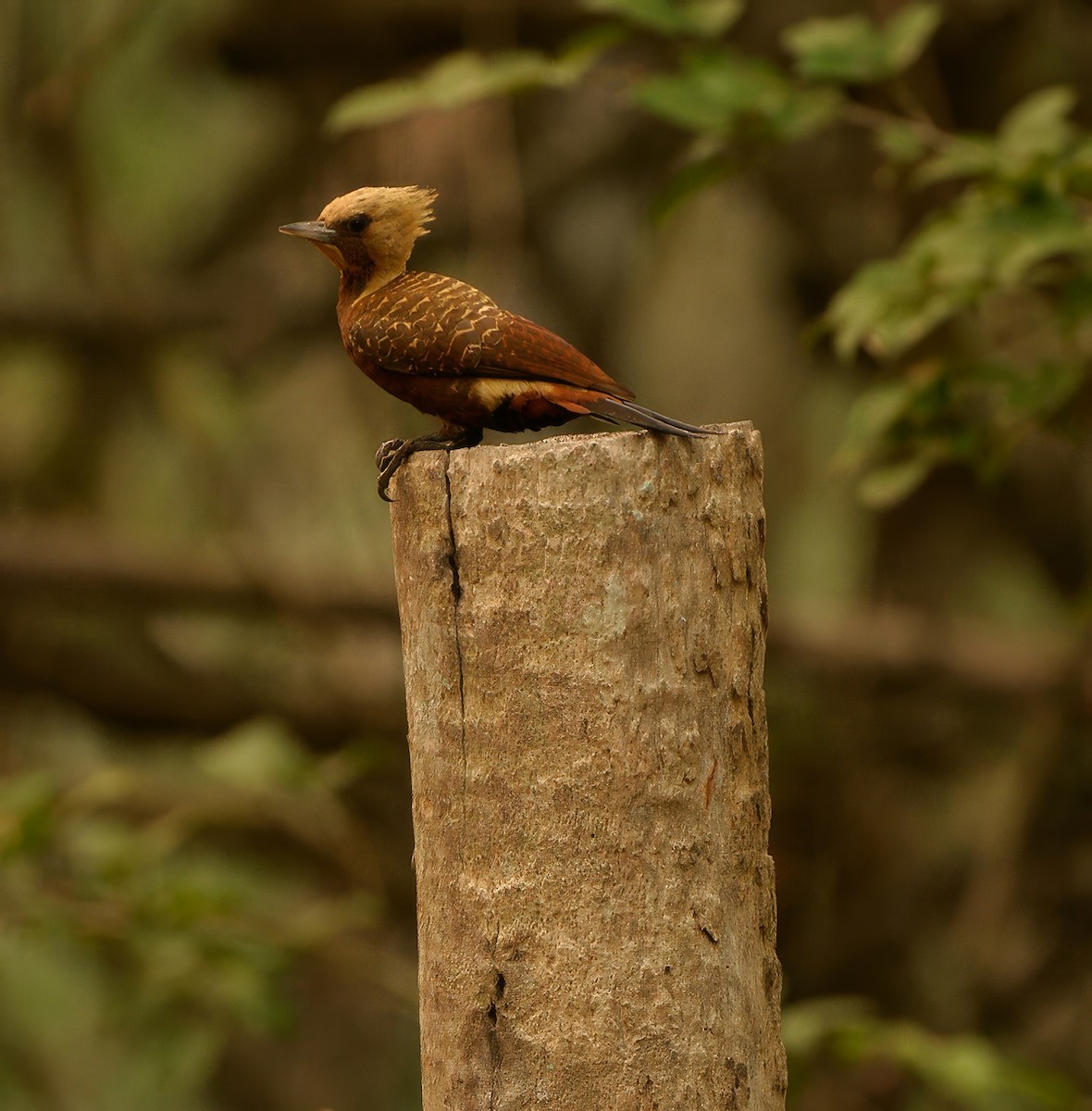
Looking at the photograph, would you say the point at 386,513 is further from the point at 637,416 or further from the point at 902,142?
the point at 637,416

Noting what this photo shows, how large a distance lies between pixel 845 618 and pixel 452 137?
5.75ft

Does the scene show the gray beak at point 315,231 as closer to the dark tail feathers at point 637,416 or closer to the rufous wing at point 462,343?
the rufous wing at point 462,343

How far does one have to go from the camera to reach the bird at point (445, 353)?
1.47 metres

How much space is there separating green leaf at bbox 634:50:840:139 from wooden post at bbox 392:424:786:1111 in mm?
881

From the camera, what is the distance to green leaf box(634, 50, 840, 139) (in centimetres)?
212

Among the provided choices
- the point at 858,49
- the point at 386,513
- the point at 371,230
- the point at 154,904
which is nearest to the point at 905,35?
the point at 858,49

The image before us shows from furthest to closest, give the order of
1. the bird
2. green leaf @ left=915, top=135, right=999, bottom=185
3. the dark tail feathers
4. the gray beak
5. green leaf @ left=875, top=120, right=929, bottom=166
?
green leaf @ left=875, top=120, right=929, bottom=166
green leaf @ left=915, top=135, right=999, bottom=185
the gray beak
the bird
the dark tail feathers

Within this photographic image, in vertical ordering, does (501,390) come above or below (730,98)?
below

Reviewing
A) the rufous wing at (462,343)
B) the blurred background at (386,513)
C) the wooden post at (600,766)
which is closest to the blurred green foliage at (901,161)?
the rufous wing at (462,343)

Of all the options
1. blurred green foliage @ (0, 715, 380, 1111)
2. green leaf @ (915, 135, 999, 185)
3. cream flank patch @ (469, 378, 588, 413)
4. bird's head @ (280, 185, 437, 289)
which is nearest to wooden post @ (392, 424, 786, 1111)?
cream flank patch @ (469, 378, 588, 413)

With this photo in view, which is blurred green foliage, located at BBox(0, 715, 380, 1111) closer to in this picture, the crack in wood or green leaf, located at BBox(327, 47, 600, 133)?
green leaf, located at BBox(327, 47, 600, 133)

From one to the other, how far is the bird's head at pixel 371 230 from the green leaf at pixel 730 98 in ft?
1.95

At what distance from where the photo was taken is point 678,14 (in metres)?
2.23

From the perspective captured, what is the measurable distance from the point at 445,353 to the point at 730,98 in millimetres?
875
